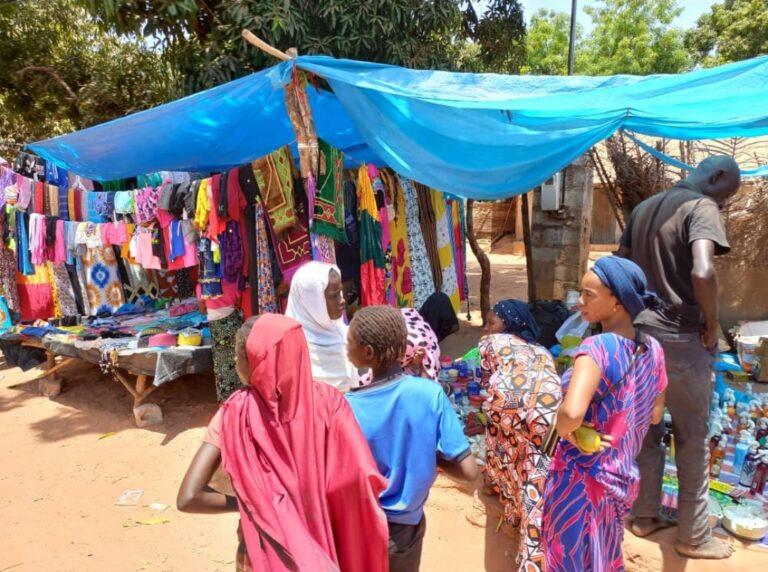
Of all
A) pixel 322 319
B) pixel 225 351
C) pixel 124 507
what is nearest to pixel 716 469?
pixel 322 319

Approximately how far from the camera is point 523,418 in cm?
260

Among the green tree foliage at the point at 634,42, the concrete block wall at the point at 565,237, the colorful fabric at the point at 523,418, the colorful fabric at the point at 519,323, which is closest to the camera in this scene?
the colorful fabric at the point at 523,418

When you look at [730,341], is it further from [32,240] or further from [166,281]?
[32,240]

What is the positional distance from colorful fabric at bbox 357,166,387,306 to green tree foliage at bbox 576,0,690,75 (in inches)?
751

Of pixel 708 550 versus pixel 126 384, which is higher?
pixel 126 384

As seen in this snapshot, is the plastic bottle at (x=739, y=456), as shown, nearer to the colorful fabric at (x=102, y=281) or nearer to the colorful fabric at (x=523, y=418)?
the colorful fabric at (x=523, y=418)

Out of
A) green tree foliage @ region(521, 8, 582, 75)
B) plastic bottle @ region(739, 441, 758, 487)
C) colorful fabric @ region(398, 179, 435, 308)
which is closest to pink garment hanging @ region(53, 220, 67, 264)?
colorful fabric @ region(398, 179, 435, 308)

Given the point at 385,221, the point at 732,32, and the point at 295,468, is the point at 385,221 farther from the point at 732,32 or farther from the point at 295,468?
the point at 732,32

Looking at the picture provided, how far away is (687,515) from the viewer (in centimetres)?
267

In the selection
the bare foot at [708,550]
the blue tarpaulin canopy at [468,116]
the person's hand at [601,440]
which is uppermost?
the blue tarpaulin canopy at [468,116]

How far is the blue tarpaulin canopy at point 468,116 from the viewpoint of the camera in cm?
300

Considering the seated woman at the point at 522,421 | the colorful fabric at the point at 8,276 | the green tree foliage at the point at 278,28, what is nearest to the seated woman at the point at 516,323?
the seated woman at the point at 522,421

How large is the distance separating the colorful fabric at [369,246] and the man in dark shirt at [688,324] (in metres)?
2.14

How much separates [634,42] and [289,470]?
912 inches
